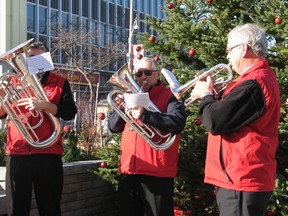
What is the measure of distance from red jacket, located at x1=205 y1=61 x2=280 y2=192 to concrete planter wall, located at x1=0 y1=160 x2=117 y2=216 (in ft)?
8.23

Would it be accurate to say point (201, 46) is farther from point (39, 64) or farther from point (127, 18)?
point (127, 18)

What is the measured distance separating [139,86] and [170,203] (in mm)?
984

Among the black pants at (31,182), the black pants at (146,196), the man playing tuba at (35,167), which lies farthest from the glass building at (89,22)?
the black pants at (146,196)

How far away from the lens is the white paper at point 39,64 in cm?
366

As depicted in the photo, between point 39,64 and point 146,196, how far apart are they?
136 cm

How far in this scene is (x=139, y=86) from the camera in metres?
3.78

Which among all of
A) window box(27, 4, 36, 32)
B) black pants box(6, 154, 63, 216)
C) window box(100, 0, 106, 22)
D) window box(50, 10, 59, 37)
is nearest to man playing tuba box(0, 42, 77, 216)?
black pants box(6, 154, 63, 216)

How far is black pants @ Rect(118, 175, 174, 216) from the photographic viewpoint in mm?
3609

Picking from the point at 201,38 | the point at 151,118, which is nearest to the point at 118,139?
the point at 201,38

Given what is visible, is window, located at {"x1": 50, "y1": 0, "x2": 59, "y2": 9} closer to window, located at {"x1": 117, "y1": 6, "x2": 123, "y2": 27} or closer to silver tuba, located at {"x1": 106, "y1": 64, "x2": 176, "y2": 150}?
window, located at {"x1": 117, "y1": 6, "x2": 123, "y2": 27}

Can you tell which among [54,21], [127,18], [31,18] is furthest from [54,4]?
[127,18]

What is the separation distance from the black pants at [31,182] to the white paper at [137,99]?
972 mm

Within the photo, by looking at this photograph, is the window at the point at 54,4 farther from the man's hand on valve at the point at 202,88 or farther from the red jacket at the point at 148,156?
the man's hand on valve at the point at 202,88

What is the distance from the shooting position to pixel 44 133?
385 cm
